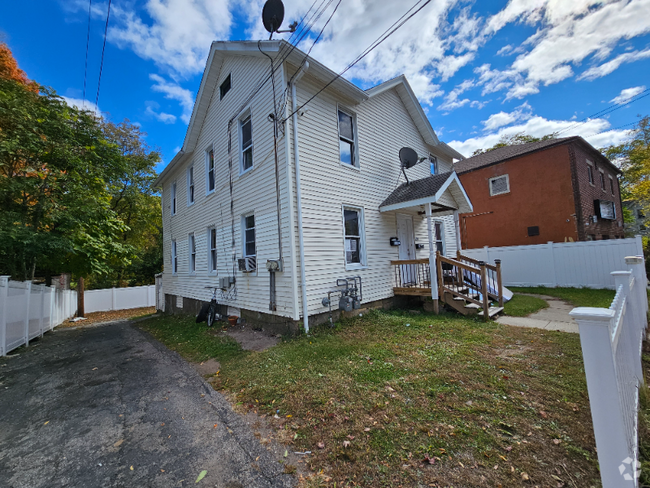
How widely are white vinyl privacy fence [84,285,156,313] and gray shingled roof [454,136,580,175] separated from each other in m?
22.5

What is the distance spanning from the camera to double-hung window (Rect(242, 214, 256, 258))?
26.6 feet

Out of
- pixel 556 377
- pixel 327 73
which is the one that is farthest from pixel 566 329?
pixel 327 73

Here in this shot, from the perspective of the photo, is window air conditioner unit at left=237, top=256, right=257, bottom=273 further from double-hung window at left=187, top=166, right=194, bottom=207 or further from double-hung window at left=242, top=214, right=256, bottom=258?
double-hung window at left=187, top=166, right=194, bottom=207

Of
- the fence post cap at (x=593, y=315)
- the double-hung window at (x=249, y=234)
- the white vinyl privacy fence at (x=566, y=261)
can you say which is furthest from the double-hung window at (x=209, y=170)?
the white vinyl privacy fence at (x=566, y=261)

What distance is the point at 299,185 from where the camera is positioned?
6.64 m

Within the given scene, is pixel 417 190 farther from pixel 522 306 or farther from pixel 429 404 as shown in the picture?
pixel 429 404

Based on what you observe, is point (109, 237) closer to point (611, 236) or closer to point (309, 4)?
Result: point (309, 4)

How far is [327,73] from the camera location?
23.4 feet

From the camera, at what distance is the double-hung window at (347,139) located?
817cm

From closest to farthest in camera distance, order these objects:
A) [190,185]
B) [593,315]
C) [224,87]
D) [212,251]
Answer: [593,315]
[224,87]
[212,251]
[190,185]

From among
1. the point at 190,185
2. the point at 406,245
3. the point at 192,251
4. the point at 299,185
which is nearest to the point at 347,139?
the point at 299,185

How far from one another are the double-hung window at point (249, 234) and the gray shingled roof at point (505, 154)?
13849mm

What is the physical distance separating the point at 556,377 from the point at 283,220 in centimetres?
555

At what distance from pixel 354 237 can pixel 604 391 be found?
255 inches
